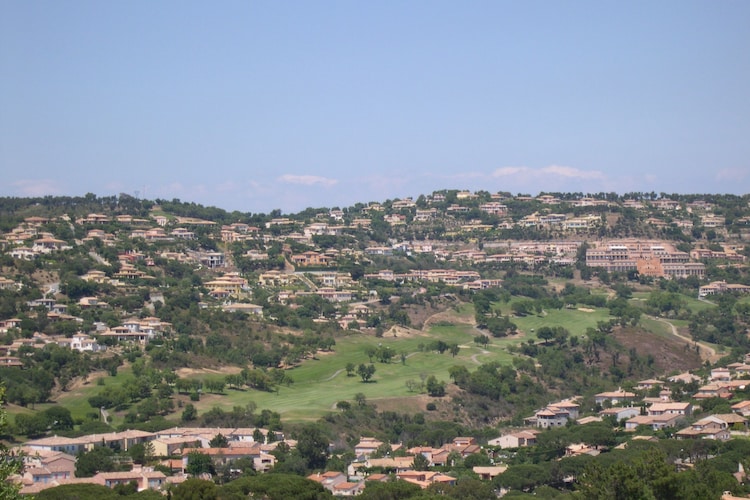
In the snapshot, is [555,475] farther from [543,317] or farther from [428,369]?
[543,317]

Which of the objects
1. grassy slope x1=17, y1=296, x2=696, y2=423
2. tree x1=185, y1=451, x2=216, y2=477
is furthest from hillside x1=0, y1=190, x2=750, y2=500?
tree x1=185, y1=451, x2=216, y2=477

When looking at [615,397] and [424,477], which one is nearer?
[424,477]

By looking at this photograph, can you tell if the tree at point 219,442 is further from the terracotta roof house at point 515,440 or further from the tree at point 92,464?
the terracotta roof house at point 515,440

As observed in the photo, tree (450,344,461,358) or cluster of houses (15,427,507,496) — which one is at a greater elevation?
tree (450,344,461,358)

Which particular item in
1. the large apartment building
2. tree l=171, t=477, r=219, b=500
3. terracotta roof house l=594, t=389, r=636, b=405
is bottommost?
terracotta roof house l=594, t=389, r=636, b=405

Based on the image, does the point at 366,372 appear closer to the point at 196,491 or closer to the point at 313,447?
the point at 313,447

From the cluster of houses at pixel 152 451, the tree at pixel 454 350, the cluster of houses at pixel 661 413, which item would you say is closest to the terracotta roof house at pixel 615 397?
the cluster of houses at pixel 661 413

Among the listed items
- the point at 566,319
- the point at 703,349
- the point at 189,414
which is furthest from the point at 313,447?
the point at 566,319

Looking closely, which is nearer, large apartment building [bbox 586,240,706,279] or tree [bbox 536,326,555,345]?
tree [bbox 536,326,555,345]

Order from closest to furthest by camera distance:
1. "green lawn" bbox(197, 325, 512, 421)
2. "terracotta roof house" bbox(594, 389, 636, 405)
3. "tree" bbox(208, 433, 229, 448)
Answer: "tree" bbox(208, 433, 229, 448) < "green lawn" bbox(197, 325, 512, 421) < "terracotta roof house" bbox(594, 389, 636, 405)

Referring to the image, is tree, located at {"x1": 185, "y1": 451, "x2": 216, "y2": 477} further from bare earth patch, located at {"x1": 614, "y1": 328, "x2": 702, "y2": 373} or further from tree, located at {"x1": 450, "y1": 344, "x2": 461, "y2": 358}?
bare earth patch, located at {"x1": 614, "y1": 328, "x2": 702, "y2": 373}

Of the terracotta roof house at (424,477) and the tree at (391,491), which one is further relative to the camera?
the terracotta roof house at (424,477)
